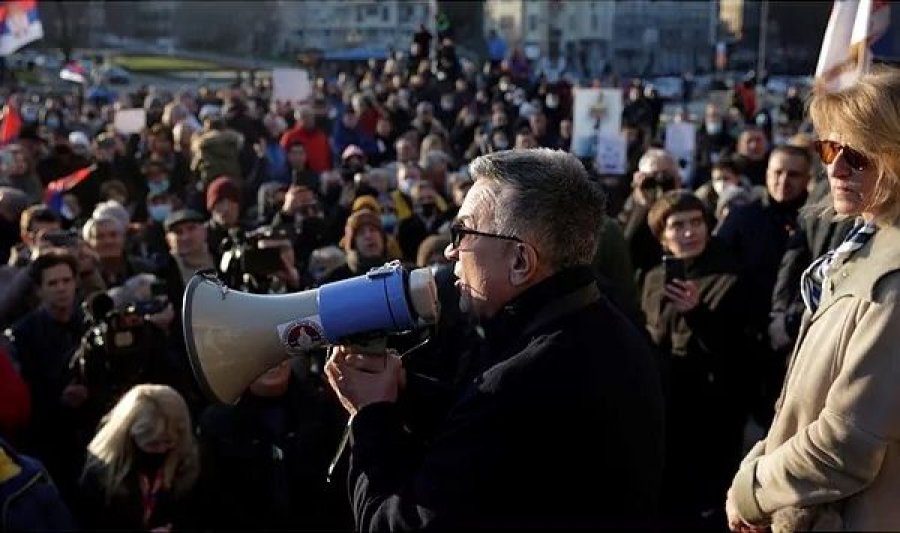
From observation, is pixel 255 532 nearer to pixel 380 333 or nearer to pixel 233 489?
pixel 233 489

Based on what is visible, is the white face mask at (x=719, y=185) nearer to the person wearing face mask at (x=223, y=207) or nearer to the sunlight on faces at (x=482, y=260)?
the person wearing face mask at (x=223, y=207)

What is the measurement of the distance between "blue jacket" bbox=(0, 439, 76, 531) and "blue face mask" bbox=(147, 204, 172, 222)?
5.00 metres

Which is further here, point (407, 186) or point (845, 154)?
point (407, 186)

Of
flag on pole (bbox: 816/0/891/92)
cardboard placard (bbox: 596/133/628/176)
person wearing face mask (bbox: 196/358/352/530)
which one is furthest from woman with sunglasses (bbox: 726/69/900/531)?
cardboard placard (bbox: 596/133/628/176)

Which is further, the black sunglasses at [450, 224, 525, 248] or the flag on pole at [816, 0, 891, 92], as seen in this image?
the flag on pole at [816, 0, 891, 92]

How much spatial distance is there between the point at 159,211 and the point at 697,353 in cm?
484

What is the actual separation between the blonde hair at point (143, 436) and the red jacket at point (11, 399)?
12.6 inches

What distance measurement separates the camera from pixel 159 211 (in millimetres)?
8336

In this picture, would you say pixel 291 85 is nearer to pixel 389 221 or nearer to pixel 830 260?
pixel 389 221

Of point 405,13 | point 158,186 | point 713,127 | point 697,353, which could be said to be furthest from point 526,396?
point 405,13

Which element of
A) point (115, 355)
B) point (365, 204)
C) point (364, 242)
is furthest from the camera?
point (365, 204)

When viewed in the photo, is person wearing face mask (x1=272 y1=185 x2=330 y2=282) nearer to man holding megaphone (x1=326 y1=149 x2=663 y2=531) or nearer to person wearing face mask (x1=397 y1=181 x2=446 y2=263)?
person wearing face mask (x1=397 y1=181 x2=446 y2=263)

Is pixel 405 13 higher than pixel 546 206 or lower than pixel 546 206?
lower

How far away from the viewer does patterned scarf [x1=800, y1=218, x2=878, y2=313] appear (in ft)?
8.49
